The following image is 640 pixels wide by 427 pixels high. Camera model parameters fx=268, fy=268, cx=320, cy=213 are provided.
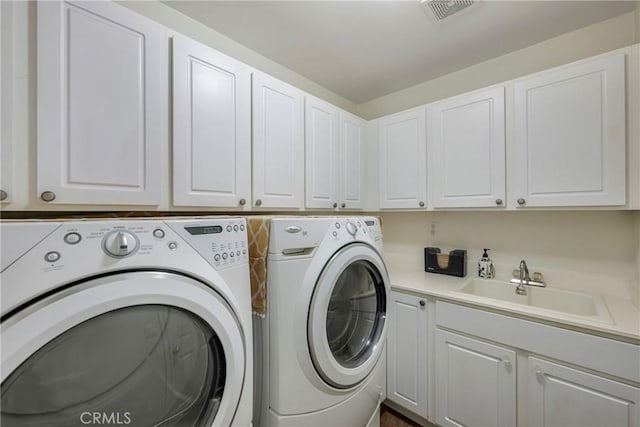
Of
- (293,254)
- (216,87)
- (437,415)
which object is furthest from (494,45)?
(437,415)

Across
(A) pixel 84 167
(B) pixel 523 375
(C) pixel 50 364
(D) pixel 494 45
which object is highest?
(D) pixel 494 45

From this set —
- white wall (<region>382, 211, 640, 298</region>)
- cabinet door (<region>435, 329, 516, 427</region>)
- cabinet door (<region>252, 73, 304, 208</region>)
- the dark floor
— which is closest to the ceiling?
cabinet door (<region>252, 73, 304, 208</region>)

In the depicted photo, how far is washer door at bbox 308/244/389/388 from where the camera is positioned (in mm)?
1031

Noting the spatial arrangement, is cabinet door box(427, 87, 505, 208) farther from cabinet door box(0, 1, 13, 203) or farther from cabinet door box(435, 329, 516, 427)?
cabinet door box(0, 1, 13, 203)

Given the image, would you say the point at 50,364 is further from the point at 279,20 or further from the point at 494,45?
the point at 494,45

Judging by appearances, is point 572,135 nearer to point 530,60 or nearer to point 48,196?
point 530,60

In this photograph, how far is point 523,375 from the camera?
52.3 inches

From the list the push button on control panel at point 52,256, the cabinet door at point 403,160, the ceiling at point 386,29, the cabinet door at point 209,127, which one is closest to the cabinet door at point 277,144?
the cabinet door at point 209,127

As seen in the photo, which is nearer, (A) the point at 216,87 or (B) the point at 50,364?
(B) the point at 50,364

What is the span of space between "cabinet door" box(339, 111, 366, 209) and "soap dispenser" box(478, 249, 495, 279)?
98 cm

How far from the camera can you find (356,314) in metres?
1.34

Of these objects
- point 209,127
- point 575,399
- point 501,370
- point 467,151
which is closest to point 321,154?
point 209,127

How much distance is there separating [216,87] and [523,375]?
209cm

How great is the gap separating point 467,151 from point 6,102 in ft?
7.13
